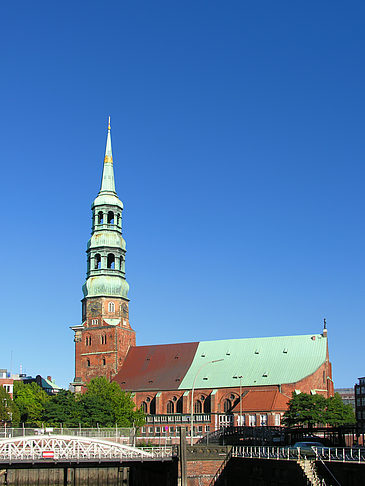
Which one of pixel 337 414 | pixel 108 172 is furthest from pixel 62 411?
pixel 108 172

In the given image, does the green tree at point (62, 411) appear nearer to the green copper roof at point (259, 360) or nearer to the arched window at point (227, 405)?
the green copper roof at point (259, 360)

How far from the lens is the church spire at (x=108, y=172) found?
12044 centimetres

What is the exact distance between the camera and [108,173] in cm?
12238

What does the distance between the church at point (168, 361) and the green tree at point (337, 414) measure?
34.0 ft

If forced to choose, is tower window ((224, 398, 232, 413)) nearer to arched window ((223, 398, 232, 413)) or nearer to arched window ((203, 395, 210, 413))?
arched window ((223, 398, 232, 413))

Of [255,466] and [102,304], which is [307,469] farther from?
[102,304]

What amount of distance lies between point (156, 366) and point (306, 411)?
33.3 meters

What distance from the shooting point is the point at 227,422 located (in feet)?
354

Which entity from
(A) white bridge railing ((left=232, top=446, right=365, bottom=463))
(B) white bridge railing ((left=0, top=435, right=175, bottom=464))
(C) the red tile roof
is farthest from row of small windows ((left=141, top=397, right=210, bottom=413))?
(A) white bridge railing ((left=232, top=446, right=365, bottom=463))

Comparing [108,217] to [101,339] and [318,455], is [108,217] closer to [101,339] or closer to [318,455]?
[101,339]

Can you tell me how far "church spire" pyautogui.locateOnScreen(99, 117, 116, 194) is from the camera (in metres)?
120

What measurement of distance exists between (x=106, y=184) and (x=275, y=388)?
43.5 m

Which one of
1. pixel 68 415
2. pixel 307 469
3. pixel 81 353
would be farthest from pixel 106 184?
pixel 307 469

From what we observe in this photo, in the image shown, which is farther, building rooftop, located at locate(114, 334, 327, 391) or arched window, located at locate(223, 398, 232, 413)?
building rooftop, located at locate(114, 334, 327, 391)
